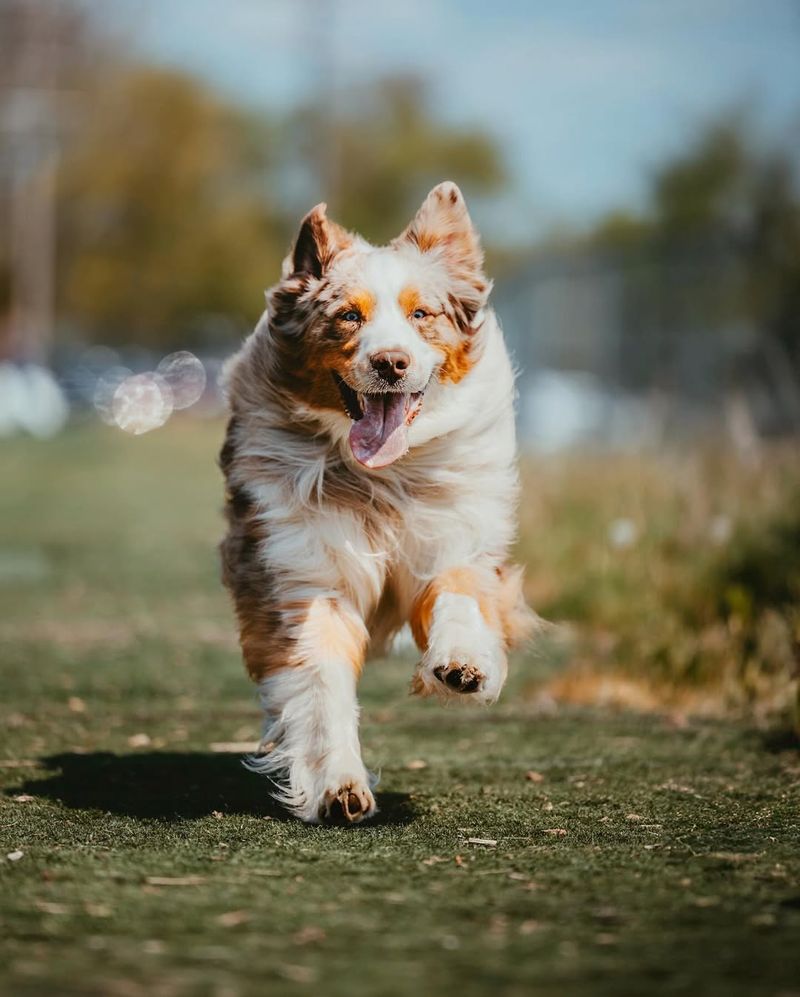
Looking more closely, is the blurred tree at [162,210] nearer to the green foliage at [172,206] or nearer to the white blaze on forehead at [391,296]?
the green foliage at [172,206]

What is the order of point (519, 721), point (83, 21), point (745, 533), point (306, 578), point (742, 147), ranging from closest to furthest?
point (306, 578) → point (519, 721) → point (745, 533) → point (742, 147) → point (83, 21)

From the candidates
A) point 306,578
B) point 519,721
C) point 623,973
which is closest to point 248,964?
point 623,973

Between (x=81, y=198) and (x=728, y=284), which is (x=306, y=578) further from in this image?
(x=81, y=198)

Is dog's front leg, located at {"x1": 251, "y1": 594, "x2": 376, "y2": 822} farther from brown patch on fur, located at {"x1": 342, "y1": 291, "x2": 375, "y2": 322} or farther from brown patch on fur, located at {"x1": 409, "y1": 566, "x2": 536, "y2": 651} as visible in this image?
brown patch on fur, located at {"x1": 342, "y1": 291, "x2": 375, "y2": 322}

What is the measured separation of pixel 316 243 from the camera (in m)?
5.75

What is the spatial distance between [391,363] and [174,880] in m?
1.83

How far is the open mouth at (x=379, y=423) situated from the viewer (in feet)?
18.1

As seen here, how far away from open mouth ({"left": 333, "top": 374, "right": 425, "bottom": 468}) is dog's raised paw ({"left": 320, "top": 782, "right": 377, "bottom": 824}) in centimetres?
108

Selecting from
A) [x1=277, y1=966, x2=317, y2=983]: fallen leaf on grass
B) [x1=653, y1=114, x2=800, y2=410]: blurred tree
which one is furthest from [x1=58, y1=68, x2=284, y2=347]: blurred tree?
[x1=277, y1=966, x2=317, y2=983]: fallen leaf on grass

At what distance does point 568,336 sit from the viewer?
3117cm

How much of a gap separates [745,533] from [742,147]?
15667 mm

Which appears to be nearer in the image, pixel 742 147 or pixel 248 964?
pixel 248 964

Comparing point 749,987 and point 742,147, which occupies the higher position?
point 742,147

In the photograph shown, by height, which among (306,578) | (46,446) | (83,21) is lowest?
(306,578)
